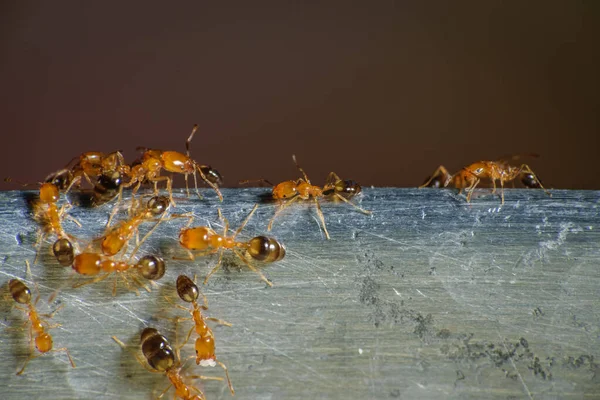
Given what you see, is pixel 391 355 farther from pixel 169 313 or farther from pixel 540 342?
pixel 169 313

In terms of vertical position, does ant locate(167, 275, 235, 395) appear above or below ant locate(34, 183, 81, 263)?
below

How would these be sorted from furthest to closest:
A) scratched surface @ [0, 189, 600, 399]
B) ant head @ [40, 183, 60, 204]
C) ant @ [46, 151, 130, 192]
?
ant @ [46, 151, 130, 192], ant head @ [40, 183, 60, 204], scratched surface @ [0, 189, 600, 399]

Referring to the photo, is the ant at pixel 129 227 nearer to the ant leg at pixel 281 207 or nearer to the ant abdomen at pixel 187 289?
the ant abdomen at pixel 187 289

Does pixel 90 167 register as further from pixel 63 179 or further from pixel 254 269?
pixel 254 269

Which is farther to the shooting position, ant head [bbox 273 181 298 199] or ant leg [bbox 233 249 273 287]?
ant head [bbox 273 181 298 199]

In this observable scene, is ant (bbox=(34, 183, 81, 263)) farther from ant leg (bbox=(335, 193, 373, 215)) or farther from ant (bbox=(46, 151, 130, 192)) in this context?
ant leg (bbox=(335, 193, 373, 215))

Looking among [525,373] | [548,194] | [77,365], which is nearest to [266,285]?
[77,365]

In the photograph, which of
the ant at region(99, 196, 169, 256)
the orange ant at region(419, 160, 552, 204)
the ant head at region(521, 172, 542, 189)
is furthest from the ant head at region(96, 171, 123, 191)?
the ant head at region(521, 172, 542, 189)
